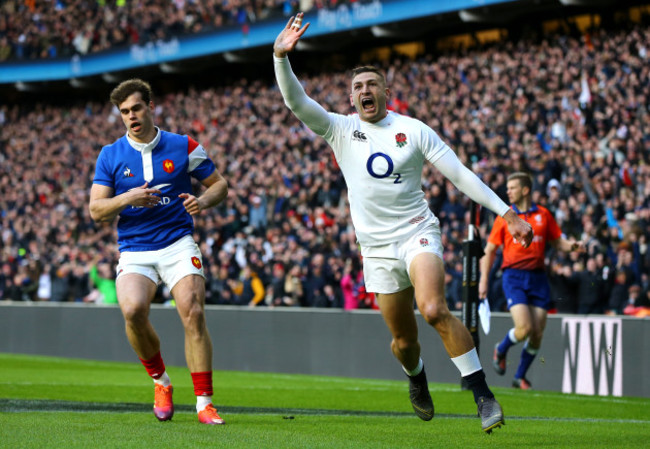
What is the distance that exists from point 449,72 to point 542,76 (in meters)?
4.01

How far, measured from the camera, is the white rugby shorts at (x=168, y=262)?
23.8 ft

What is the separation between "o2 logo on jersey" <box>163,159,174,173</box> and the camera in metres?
7.44

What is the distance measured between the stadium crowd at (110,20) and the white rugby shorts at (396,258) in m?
25.4

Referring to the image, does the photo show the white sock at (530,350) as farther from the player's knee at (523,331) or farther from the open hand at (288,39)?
the open hand at (288,39)

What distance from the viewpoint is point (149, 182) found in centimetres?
740

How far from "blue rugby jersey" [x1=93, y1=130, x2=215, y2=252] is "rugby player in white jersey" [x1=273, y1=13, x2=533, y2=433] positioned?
115 centimetres

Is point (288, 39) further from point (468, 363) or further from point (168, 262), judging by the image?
point (468, 363)

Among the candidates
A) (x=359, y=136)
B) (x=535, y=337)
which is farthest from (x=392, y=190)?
(x=535, y=337)

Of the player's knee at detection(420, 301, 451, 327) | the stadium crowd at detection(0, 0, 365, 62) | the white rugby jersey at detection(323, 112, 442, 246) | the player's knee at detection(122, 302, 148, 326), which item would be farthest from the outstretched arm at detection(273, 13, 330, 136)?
the stadium crowd at detection(0, 0, 365, 62)

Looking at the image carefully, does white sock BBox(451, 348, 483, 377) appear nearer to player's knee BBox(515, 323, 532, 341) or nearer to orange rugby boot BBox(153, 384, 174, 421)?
orange rugby boot BBox(153, 384, 174, 421)

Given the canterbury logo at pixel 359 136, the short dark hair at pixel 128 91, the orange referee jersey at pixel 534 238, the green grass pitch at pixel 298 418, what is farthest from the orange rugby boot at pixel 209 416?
the orange referee jersey at pixel 534 238

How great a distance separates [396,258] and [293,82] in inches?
53.3

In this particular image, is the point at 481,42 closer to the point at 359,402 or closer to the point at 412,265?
the point at 359,402

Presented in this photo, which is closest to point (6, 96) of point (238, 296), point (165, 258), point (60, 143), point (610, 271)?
point (60, 143)
